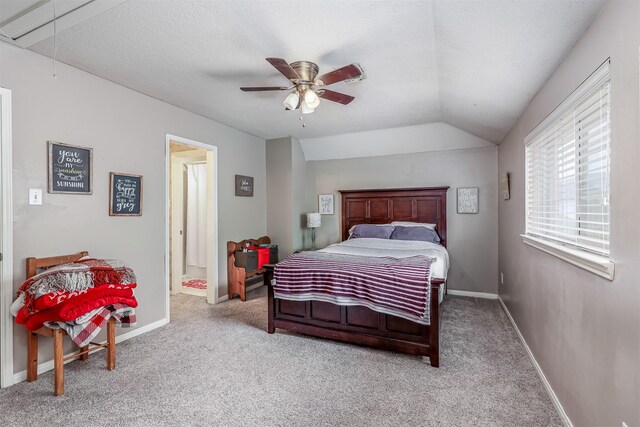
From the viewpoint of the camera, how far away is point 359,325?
276 centimetres

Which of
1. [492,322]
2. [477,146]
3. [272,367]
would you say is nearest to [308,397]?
[272,367]

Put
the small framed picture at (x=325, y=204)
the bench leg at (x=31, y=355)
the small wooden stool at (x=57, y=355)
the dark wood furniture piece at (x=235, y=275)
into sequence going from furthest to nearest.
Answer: the small framed picture at (x=325, y=204), the dark wood furniture piece at (x=235, y=275), the bench leg at (x=31, y=355), the small wooden stool at (x=57, y=355)

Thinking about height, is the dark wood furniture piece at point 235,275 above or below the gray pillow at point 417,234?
below

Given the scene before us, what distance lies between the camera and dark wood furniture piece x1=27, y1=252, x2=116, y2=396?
209 cm

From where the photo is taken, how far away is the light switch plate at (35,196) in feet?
7.64

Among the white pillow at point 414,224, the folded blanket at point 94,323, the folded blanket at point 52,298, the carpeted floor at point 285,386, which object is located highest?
the white pillow at point 414,224

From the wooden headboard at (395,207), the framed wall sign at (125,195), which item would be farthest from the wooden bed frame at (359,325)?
the wooden headboard at (395,207)

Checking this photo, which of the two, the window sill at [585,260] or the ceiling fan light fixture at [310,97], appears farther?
the ceiling fan light fixture at [310,97]

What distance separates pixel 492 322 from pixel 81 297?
3.87 m

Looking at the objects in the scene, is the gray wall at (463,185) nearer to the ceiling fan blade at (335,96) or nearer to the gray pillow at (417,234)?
the gray pillow at (417,234)

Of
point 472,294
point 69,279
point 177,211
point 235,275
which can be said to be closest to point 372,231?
point 472,294

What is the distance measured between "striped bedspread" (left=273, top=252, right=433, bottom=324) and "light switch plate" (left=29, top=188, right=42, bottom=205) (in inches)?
79.6

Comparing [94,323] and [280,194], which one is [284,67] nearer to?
[94,323]

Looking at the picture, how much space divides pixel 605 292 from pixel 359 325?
1.80m
